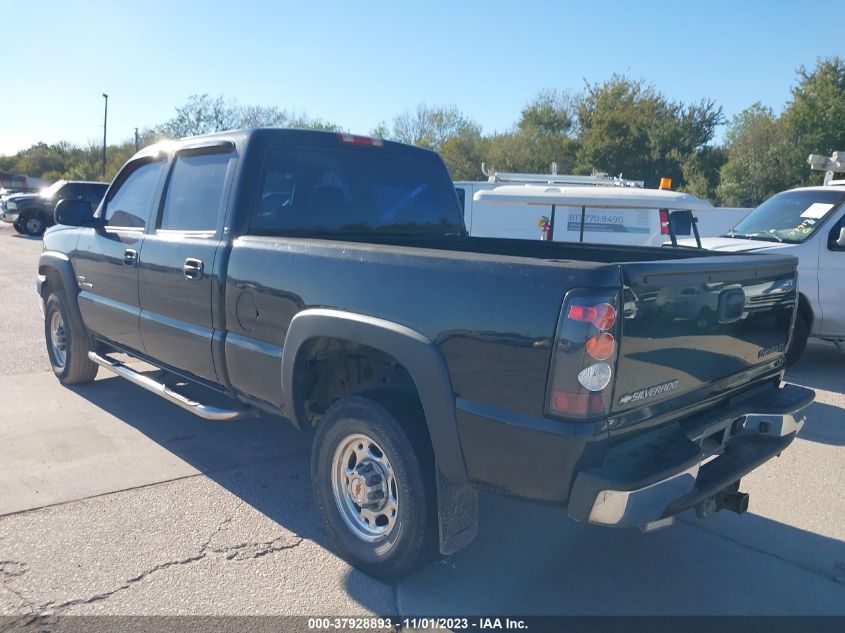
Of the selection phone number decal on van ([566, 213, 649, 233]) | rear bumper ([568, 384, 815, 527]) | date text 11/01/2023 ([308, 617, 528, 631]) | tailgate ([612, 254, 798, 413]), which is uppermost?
phone number decal on van ([566, 213, 649, 233])

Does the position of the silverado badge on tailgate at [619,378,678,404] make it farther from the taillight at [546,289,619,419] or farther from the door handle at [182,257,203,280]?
the door handle at [182,257,203,280]

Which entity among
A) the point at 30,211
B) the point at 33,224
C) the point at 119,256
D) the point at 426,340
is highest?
the point at 30,211

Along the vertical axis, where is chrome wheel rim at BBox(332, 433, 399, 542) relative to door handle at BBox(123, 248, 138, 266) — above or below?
below

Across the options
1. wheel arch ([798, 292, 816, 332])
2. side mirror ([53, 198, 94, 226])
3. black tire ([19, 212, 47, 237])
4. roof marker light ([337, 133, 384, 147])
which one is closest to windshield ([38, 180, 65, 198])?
black tire ([19, 212, 47, 237])

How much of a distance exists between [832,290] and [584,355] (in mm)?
6076

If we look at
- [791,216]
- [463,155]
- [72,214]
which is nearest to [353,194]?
[72,214]

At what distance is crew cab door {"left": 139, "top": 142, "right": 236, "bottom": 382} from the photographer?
159 inches

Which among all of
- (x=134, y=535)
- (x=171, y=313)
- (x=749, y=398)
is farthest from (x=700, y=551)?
A: (x=171, y=313)

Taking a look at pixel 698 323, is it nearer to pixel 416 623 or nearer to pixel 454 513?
pixel 454 513

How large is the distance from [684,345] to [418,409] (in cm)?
115

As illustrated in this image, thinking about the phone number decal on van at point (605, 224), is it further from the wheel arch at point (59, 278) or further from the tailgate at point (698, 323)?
the tailgate at point (698, 323)

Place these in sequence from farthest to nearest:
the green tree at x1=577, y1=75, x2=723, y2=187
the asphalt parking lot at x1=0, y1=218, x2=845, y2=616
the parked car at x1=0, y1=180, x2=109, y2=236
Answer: the green tree at x1=577, y1=75, x2=723, y2=187
the parked car at x1=0, y1=180, x2=109, y2=236
the asphalt parking lot at x1=0, y1=218, x2=845, y2=616

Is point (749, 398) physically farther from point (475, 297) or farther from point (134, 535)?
point (134, 535)

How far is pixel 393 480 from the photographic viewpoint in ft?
10.4
